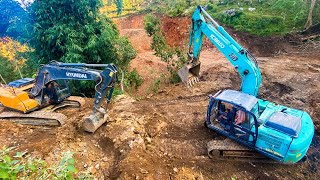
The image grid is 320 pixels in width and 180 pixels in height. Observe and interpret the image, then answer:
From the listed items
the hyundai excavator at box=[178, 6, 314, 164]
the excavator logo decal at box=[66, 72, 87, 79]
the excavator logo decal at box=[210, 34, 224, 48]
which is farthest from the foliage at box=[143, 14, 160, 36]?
the excavator logo decal at box=[66, 72, 87, 79]

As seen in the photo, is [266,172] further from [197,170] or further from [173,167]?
[173,167]

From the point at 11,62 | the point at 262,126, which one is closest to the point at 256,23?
the point at 262,126

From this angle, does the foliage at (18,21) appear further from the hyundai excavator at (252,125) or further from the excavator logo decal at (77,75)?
the hyundai excavator at (252,125)

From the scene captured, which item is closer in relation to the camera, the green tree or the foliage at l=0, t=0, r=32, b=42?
the green tree

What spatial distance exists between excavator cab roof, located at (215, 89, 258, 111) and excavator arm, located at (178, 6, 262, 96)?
1104 mm

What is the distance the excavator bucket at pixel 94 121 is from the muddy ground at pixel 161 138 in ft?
0.74

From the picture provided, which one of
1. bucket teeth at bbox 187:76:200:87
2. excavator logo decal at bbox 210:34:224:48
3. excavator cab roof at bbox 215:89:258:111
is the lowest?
bucket teeth at bbox 187:76:200:87

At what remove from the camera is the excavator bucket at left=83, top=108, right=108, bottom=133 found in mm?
7285

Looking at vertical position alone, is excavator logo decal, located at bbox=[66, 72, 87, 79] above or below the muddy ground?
above

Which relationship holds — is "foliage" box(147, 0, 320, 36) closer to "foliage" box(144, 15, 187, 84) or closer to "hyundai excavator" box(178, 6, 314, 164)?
"foliage" box(144, 15, 187, 84)

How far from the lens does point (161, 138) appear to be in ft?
25.1

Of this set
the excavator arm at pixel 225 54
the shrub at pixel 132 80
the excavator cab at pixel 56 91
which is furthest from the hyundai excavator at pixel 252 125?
the shrub at pixel 132 80

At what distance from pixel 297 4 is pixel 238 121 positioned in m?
16.1

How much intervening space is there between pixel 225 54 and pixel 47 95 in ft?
21.1
